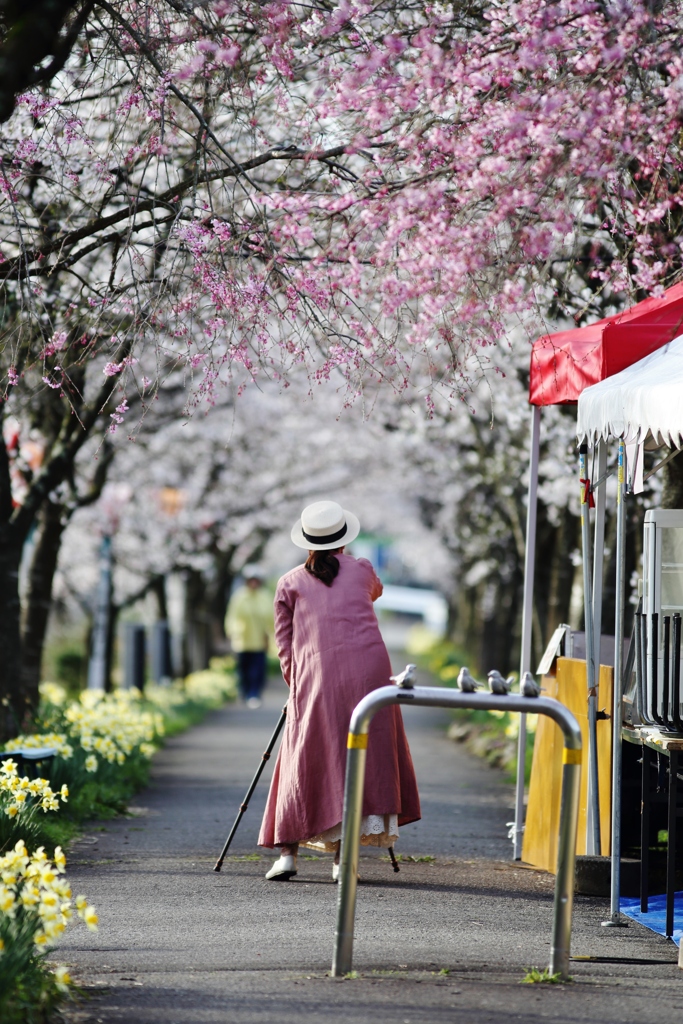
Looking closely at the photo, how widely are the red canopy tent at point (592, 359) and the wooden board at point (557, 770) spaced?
0.44 feet

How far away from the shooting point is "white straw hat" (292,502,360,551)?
6789 millimetres

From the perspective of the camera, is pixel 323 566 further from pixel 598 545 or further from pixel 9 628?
pixel 9 628

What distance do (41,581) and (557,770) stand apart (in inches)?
280

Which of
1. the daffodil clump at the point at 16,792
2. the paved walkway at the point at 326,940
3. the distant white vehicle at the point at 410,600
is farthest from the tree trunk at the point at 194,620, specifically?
the distant white vehicle at the point at 410,600

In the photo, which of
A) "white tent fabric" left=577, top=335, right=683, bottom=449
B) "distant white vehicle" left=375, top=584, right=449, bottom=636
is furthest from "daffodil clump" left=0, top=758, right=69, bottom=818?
"distant white vehicle" left=375, top=584, right=449, bottom=636

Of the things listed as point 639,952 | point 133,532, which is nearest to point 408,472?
point 133,532

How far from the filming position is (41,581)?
42.4ft

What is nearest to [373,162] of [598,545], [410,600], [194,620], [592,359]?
[592,359]

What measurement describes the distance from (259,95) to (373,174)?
3.22 feet

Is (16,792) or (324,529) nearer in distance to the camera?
(16,792)

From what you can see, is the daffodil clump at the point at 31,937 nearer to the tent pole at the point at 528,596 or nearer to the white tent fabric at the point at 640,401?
the white tent fabric at the point at 640,401

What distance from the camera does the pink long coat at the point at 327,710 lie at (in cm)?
646

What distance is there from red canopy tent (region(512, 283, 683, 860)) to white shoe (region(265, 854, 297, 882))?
140 centimetres

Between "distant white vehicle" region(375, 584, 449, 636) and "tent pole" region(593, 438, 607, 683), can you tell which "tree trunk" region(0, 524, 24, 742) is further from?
"distant white vehicle" region(375, 584, 449, 636)
